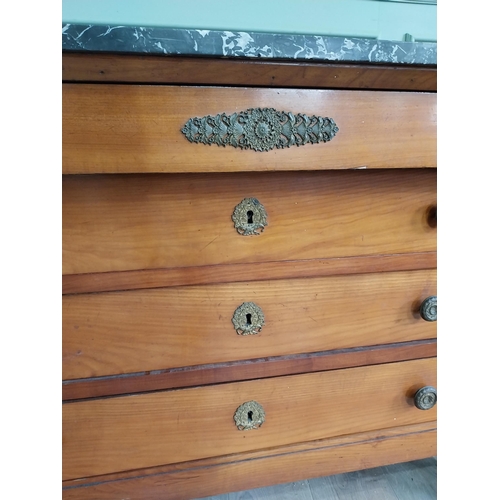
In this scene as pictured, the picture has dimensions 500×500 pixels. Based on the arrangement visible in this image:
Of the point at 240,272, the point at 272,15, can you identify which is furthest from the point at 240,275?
the point at 272,15

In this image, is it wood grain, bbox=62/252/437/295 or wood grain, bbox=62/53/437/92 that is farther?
wood grain, bbox=62/252/437/295

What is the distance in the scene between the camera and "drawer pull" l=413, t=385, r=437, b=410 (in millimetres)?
689

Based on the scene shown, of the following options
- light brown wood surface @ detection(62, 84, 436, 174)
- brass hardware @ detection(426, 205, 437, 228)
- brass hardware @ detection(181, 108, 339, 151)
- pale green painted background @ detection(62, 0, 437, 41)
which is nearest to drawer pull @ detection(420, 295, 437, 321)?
brass hardware @ detection(426, 205, 437, 228)

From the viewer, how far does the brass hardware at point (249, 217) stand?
579 mm

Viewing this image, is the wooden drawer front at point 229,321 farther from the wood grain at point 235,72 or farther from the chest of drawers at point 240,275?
the wood grain at point 235,72

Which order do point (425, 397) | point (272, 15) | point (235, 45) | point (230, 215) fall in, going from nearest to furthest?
point (235, 45) → point (230, 215) → point (425, 397) → point (272, 15)

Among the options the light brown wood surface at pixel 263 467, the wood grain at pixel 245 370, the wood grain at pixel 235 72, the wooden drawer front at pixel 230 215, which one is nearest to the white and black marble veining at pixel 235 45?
the wood grain at pixel 235 72

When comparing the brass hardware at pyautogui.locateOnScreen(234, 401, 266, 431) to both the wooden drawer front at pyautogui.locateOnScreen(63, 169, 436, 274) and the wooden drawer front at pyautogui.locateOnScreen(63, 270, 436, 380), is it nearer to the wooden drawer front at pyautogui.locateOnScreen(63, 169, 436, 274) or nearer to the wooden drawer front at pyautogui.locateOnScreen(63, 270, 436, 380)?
the wooden drawer front at pyautogui.locateOnScreen(63, 270, 436, 380)

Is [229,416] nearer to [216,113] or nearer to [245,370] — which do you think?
[245,370]

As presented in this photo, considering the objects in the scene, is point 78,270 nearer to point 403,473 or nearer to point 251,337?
point 251,337

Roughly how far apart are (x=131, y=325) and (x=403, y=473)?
73cm

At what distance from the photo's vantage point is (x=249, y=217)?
0.59 meters

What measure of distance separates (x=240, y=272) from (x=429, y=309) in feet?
1.08

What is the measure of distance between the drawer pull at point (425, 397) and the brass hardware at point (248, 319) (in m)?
0.31
